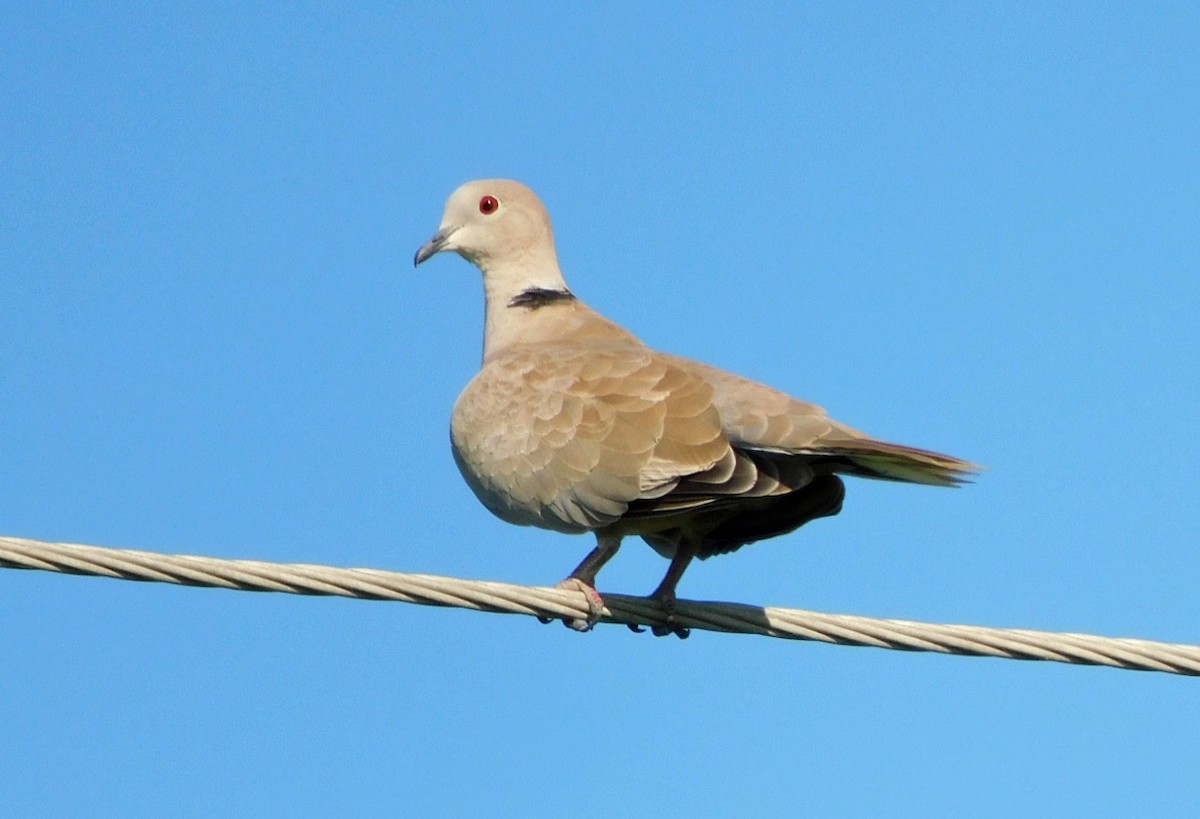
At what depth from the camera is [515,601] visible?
4402 millimetres

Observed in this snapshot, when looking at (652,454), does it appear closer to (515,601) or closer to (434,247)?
(515,601)

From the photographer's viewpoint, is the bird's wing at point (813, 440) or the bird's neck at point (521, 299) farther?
the bird's neck at point (521, 299)

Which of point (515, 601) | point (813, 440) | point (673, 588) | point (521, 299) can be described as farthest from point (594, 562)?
point (521, 299)

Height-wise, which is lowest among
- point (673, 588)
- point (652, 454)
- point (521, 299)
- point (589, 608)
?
point (589, 608)

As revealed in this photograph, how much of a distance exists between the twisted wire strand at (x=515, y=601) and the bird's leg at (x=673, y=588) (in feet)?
1.51

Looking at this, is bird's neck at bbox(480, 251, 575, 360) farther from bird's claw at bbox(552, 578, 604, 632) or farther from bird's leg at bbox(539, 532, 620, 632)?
bird's claw at bbox(552, 578, 604, 632)

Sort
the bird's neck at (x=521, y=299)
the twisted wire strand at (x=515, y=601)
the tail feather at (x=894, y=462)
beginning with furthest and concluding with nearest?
the bird's neck at (x=521, y=299) → the tail feather at (x=894, y=462) → the twisted wire strand at (x=515, y=601)

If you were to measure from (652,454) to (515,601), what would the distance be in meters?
1.08

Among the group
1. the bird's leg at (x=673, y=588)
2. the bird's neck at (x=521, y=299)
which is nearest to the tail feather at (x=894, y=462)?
the bird's leg at (x=673, y=588)

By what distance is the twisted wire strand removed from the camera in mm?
3857

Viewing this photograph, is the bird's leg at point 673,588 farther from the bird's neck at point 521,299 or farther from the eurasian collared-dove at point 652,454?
the bird's neck at point 521,299

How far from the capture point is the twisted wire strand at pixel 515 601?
3.86m

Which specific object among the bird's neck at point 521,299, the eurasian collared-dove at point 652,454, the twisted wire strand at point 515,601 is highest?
the bird's neck at point 521,299

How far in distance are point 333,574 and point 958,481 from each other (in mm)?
1964
